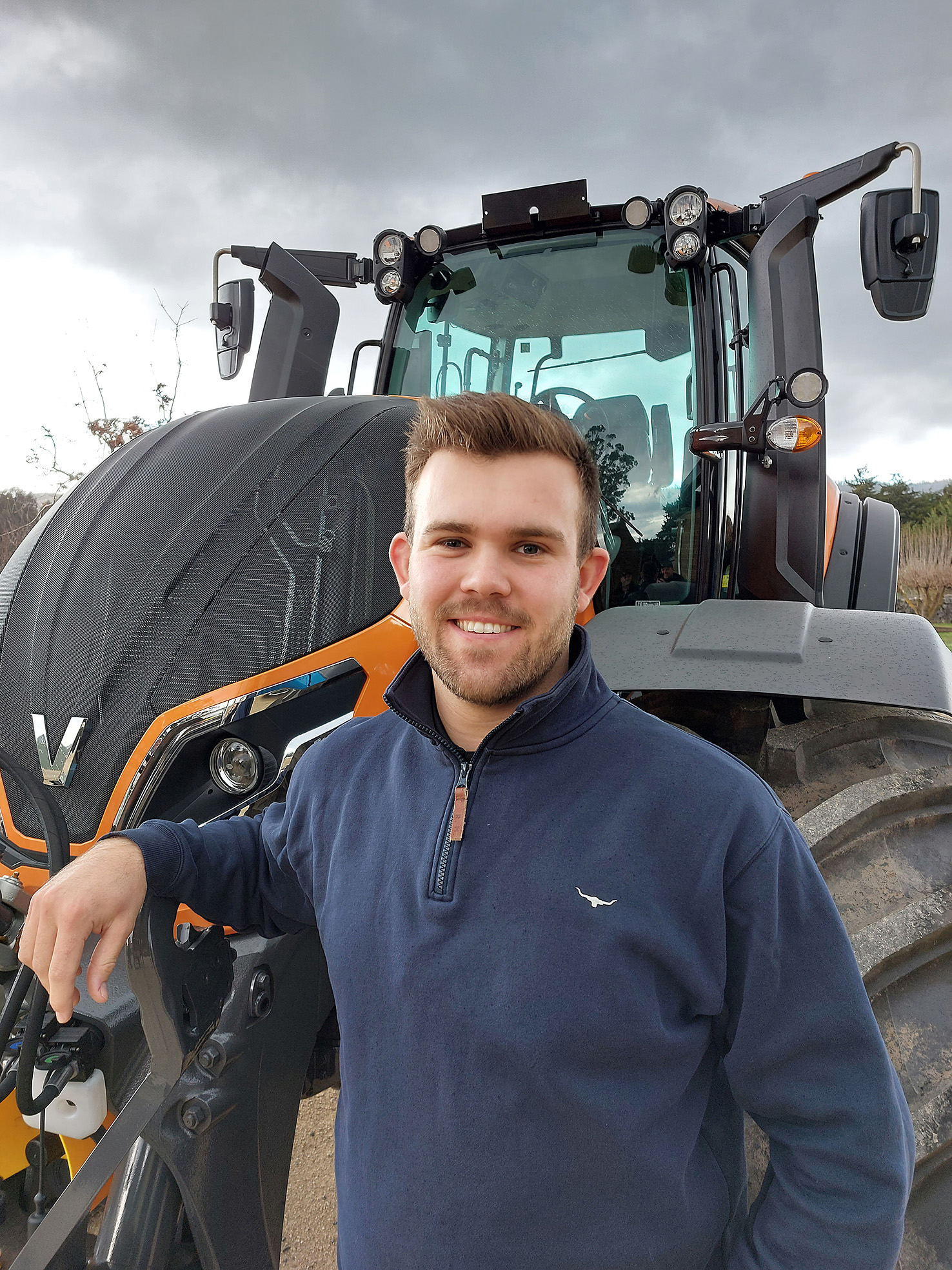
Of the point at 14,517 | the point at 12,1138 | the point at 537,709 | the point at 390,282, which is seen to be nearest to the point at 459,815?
the point at 537,709

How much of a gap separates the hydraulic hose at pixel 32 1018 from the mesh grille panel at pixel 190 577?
0.18 ft

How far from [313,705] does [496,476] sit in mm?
663

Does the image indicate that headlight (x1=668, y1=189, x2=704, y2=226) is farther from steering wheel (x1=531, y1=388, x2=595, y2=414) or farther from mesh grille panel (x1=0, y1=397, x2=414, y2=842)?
mesh grille panel (x1=0, y1=397, x2=414, y2=842)

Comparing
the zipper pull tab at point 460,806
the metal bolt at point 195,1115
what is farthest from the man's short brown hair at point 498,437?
the metal bolt at point 195,1115

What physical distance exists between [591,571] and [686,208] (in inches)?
70.4

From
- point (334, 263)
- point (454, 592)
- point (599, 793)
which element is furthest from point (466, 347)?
point (599, 793)

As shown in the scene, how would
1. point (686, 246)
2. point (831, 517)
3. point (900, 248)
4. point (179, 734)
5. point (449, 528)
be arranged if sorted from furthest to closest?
point (831, 517), point (686, 246), point (900, 248), point (179, 734), point (449, 528)

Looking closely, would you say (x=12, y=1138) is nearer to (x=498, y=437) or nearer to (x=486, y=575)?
(x=486, y=575)

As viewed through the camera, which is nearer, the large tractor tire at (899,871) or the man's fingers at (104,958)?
the man's fingers at (104,958)

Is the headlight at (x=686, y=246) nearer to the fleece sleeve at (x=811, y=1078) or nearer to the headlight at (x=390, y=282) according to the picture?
the headlight at (x=390, y=282)

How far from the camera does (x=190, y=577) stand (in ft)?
5.55

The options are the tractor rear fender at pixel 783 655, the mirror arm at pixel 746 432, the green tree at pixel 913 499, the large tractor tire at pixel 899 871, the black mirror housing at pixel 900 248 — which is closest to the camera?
the large tractor tire at pixel 899 871

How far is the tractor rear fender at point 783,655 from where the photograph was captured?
1.77m

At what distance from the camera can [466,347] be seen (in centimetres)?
299
